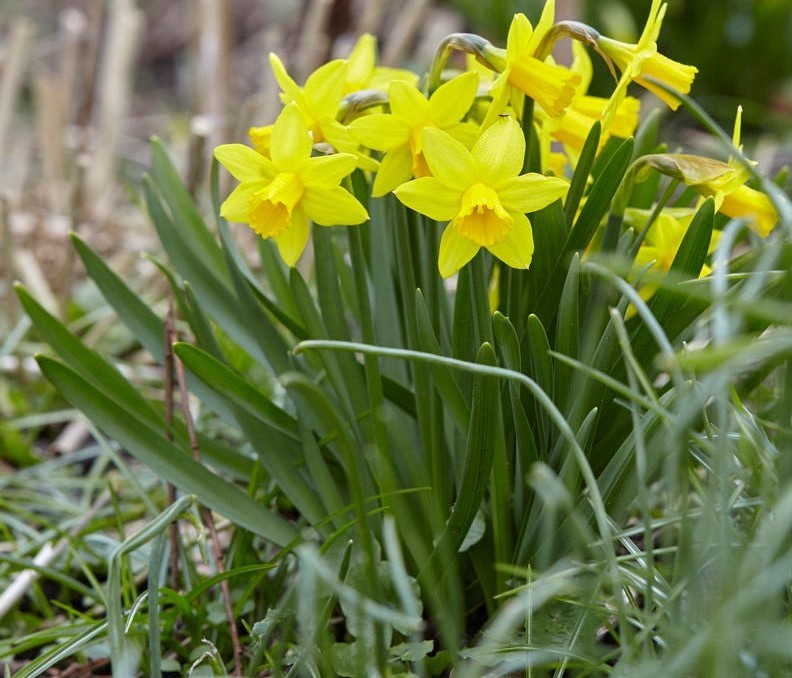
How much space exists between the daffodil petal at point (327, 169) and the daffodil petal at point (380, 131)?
1.5 inches

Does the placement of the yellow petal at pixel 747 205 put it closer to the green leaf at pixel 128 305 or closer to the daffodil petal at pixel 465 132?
the daffodil petal at pixel 465 132

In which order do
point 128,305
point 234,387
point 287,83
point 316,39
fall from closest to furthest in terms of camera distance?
point 287,83 → point 234,387 → point 128,305 → point 316,39

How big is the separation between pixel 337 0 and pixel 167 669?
7.59ft

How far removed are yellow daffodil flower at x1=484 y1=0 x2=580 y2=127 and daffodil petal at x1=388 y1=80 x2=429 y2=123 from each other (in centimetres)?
7

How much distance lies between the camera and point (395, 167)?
943 mm

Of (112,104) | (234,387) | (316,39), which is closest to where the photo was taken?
(234,387)

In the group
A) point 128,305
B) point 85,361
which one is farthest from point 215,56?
point 85,361

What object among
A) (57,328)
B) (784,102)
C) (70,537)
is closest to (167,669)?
(70,537)

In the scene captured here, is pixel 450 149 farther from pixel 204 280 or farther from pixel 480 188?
pixel 204 280

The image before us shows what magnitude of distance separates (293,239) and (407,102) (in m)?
0.20

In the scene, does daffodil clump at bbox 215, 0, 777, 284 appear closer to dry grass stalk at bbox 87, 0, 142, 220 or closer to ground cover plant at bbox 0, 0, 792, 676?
ground cover plant at bbox 0, 0, 792, 676

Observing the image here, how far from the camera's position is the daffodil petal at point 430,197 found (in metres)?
0.86

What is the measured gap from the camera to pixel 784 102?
148 inches

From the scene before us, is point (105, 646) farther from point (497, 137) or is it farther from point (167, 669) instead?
point (497, 137)
